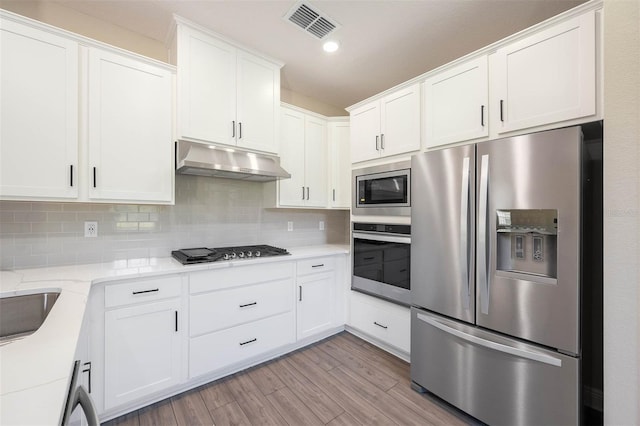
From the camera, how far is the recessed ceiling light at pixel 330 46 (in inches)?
93.3

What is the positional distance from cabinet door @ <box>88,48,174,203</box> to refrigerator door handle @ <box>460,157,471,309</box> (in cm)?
210

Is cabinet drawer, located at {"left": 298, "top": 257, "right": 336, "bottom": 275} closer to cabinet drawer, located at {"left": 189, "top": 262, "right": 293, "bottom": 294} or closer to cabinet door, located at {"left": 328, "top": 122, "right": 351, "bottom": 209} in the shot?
cabinet drawer, located at {"left": 189, "top": 262, "right": 293, "bottom": 294}

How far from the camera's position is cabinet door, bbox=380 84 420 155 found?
2281 millimetres

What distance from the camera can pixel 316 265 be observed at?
8.99 ft

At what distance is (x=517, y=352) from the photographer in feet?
4.97

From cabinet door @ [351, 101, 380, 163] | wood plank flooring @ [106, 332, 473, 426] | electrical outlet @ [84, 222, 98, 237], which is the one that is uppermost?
cabinet door @ [351, 101, 380, 163]

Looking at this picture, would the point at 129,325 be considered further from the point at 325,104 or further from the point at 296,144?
the point at 325,104

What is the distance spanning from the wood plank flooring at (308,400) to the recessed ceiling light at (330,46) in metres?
2.76

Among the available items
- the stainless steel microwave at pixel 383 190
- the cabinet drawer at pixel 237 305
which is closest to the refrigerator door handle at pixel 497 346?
the stainless steel microwave at pixel 383 190

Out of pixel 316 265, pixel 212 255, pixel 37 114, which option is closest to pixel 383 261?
pixel 316 265

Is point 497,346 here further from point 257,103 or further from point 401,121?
point 257,103

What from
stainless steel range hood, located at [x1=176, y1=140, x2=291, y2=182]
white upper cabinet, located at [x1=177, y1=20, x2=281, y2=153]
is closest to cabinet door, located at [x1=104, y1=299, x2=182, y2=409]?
stainless steel range hood, located at [x1=176, y1=140, x2=291, y2=182]

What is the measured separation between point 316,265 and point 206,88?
184 cm

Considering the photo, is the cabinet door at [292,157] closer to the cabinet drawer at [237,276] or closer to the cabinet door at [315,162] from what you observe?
the cabinet door at [315,162]
